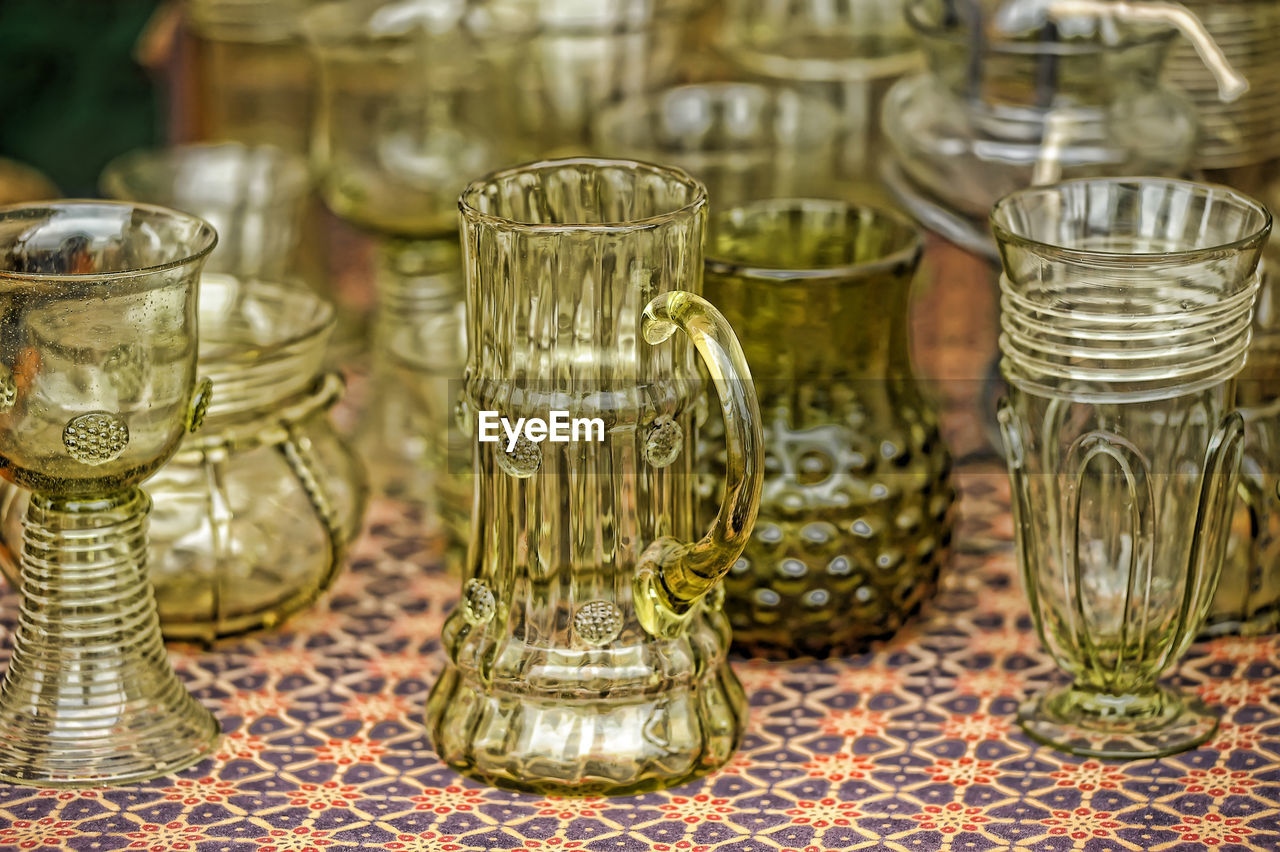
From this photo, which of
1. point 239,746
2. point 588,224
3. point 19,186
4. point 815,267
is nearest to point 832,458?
point 815,267

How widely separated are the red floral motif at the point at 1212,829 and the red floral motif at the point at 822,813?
0.13m

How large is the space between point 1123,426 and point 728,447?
0.60 feet

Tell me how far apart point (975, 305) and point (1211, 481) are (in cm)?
57

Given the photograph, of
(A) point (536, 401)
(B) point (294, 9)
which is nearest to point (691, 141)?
(A) point (536, 401)

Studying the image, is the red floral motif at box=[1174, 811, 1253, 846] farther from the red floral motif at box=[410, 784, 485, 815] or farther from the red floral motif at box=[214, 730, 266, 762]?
the red floral motif at box=[214, 730, 266, 762]

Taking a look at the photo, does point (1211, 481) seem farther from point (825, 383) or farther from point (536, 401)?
point (536, 401)

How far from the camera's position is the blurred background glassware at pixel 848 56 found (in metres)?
1.29

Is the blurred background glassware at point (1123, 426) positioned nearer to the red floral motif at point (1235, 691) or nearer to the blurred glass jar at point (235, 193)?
the red floral motif at point (1235, 691)

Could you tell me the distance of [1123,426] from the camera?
0.80 m

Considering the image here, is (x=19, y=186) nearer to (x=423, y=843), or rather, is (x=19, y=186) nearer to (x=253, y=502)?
(x=253, y=502)

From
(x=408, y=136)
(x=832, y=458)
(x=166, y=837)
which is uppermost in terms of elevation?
(x=408, y=136)

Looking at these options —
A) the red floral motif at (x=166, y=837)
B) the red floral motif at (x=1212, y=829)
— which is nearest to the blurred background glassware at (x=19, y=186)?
the red floral motif at (x=166, y=837)

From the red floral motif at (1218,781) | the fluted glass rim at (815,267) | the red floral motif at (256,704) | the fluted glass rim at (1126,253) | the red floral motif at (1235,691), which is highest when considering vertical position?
the fluted glass rim at (1126,253)

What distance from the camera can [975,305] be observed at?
1372 millimetres
